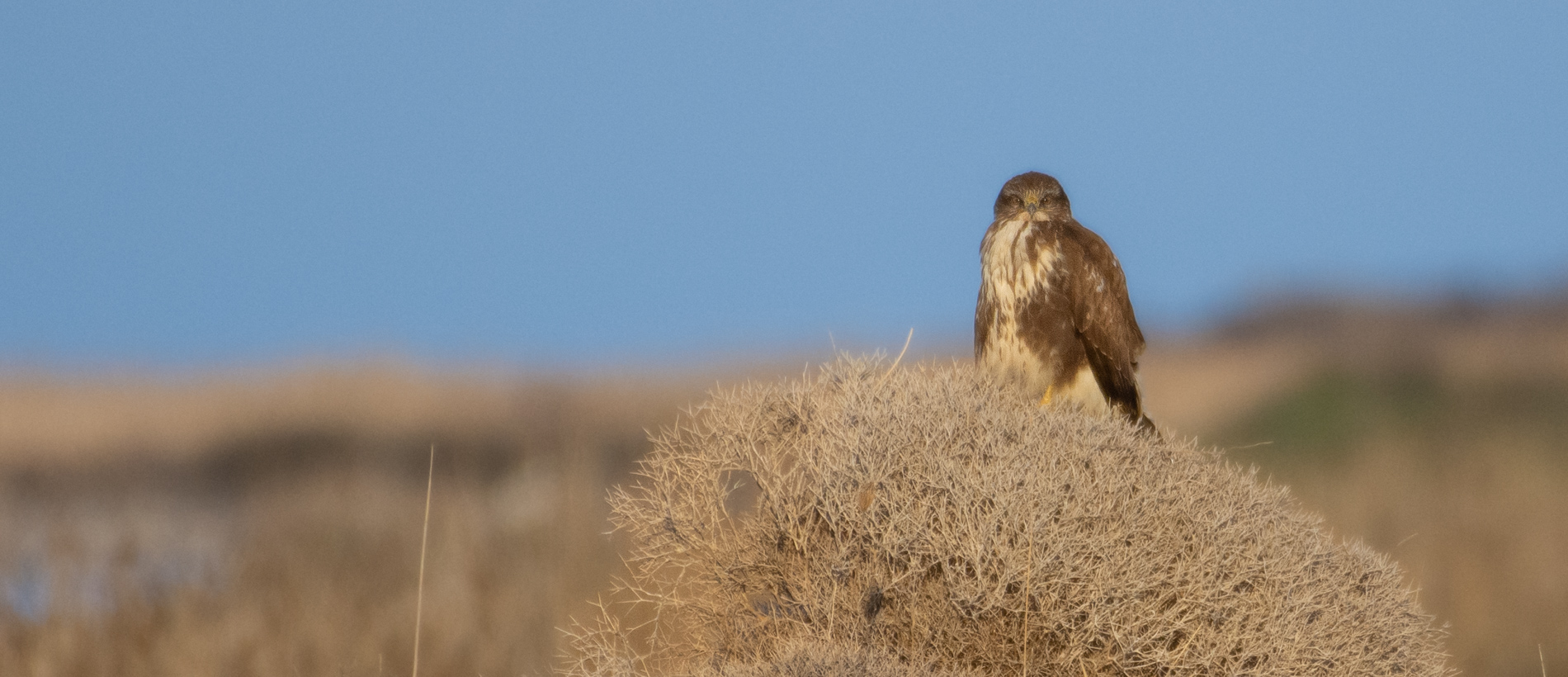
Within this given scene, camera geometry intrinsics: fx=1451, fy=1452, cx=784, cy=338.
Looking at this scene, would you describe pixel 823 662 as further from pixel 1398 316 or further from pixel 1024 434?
pixel 1398 316

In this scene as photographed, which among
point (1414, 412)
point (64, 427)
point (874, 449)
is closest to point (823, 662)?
point (874, 449)

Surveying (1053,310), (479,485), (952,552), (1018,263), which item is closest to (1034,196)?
(1018,263)

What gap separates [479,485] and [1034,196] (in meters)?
14.3

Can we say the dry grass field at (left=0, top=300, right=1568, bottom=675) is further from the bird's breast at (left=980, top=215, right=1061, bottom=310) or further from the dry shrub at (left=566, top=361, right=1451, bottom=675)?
the bird's breast at (left=980, top=215, right=1061, bottom=310)

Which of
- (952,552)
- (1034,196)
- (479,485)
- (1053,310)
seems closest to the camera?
(952,552)

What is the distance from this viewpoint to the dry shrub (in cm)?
374

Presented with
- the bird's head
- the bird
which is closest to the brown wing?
the bird

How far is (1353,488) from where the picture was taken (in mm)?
22031

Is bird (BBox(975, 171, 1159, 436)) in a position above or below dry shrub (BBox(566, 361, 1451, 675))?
above

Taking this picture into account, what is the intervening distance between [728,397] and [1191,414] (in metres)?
26.4

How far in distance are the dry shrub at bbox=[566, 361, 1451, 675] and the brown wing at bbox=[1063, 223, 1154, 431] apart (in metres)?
1.20

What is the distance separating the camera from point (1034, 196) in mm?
5664

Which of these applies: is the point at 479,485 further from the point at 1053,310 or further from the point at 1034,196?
the point at 1053,310

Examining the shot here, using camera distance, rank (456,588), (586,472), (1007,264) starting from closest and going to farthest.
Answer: (1007,264), (586,472), (456,588)
